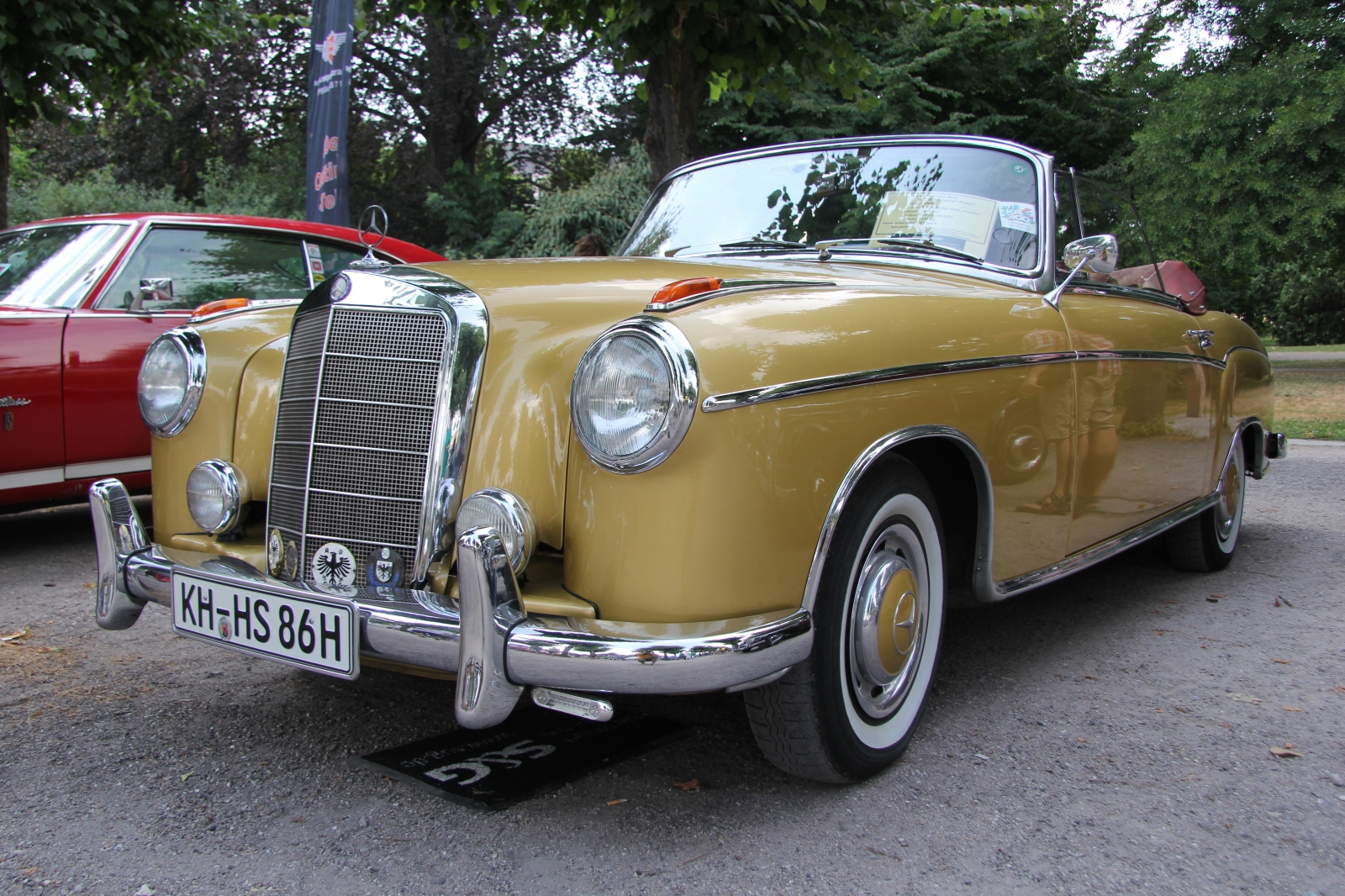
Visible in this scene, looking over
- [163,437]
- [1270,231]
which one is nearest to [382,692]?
[163,437]

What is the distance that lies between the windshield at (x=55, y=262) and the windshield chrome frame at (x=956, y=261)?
3.08 m

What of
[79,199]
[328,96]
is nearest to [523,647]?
[328,96]

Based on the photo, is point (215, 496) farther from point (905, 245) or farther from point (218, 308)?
point (905, 245)

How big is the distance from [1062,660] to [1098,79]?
18.8 meters

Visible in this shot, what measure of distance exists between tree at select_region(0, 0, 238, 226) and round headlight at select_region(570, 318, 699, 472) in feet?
23.3

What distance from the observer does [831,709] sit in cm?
219

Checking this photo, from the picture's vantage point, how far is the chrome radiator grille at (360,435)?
225 centimetres

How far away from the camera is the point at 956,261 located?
313cm

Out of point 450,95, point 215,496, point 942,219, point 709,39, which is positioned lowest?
point 215,496

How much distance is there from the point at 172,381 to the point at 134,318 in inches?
94.8

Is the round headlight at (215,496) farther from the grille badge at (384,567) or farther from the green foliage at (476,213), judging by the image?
the green foliage at (476,213)

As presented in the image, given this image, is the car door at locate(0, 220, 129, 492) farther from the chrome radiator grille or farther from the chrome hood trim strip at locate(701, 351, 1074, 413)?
the chrome hood trim strip at locate(701, 351, 1074, 413)

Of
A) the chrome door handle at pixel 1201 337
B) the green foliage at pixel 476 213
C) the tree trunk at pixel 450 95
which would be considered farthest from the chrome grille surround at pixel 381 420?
the tree trunk at pixel 450 95

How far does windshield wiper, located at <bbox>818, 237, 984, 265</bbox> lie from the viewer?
10.3ft
